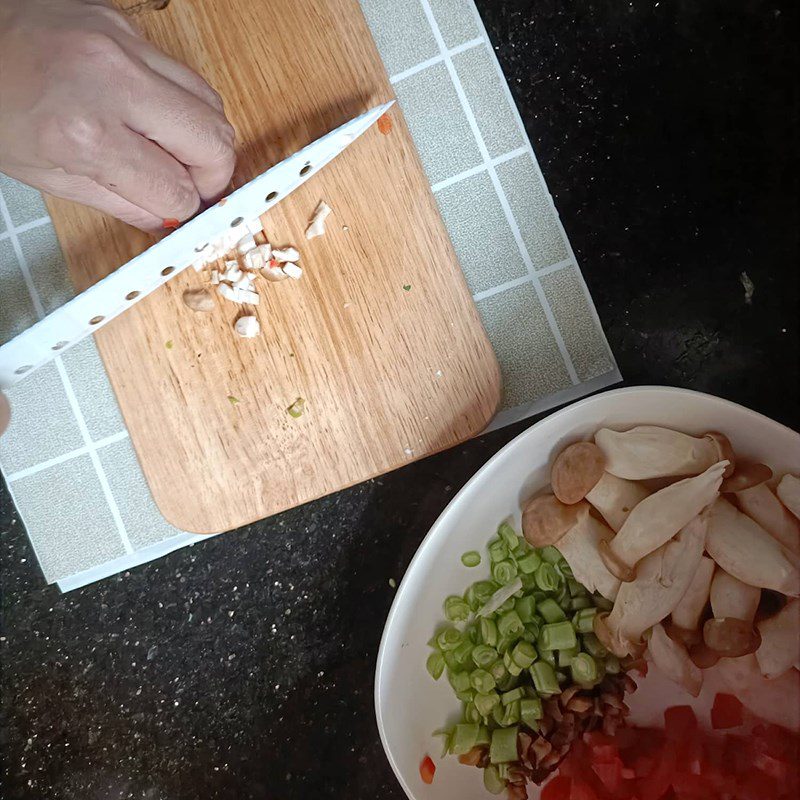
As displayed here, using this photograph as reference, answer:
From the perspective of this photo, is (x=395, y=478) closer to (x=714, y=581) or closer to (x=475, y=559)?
(x=475, y=559)

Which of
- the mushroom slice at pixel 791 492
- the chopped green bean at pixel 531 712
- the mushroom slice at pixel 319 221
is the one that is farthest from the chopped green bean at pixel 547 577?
the mushroom slice at pixel 319 221

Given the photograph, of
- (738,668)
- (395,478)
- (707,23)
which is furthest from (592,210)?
(738,668)

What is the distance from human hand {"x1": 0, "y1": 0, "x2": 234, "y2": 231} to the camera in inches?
20.8

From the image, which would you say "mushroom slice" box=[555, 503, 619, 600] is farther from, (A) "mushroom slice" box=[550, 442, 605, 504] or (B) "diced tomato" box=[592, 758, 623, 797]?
(B) "diced tomato" box=[592, 758, 623, 797]

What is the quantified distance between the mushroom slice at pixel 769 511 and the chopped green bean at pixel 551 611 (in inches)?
7.7

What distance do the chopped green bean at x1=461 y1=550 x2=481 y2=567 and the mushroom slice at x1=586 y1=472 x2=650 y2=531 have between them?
123 millimetres

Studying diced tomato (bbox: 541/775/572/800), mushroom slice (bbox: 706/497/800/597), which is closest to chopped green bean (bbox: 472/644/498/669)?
diced tomato (bbox: 541/775/572/800)

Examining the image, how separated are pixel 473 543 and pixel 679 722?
25cm

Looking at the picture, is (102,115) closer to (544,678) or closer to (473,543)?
(473,543)

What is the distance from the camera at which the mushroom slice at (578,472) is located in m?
0.62

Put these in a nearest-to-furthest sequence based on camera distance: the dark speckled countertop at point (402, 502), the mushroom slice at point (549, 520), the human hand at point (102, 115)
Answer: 1. the human hand at point (102, 115)
2. the mushroom slice at point (549, 520)
3. the dark speckled countertop at point (402, 502)

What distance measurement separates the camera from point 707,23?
759 mm

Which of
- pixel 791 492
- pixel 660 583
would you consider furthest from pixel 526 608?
pixel 791 492

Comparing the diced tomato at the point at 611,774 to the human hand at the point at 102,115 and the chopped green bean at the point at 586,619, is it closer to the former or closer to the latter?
the chopped green bean at the point at 586,619
